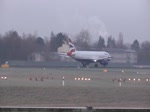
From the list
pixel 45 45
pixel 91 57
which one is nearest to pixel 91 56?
pixel 91 57

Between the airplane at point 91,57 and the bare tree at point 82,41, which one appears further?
the bare tree at point 82,41

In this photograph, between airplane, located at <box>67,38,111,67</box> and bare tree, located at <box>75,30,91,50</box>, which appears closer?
airplane, located at <box>67,38,111,67</box>

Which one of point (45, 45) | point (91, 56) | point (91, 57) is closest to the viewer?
point (91, 56)

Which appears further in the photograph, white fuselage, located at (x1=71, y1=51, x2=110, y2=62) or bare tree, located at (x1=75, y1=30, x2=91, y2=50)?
bare tree, located at (x1=75, y1=30, x2=91, y2=50)

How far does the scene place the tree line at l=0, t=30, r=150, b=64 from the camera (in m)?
107

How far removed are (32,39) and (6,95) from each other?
8989cm

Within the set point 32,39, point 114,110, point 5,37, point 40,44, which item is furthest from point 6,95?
point 40,44

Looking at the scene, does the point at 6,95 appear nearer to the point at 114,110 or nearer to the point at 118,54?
the point at 114,110

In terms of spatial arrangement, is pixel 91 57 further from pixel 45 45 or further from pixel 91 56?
pixel 45 45

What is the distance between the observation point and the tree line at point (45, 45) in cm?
10719

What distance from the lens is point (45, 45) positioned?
127 meters

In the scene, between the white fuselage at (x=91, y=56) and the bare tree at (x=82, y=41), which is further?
the bare tree at (x=82, y=41)

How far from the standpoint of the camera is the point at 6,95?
2525 centimetres

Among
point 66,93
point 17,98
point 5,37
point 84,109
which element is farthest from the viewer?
point 5,37
